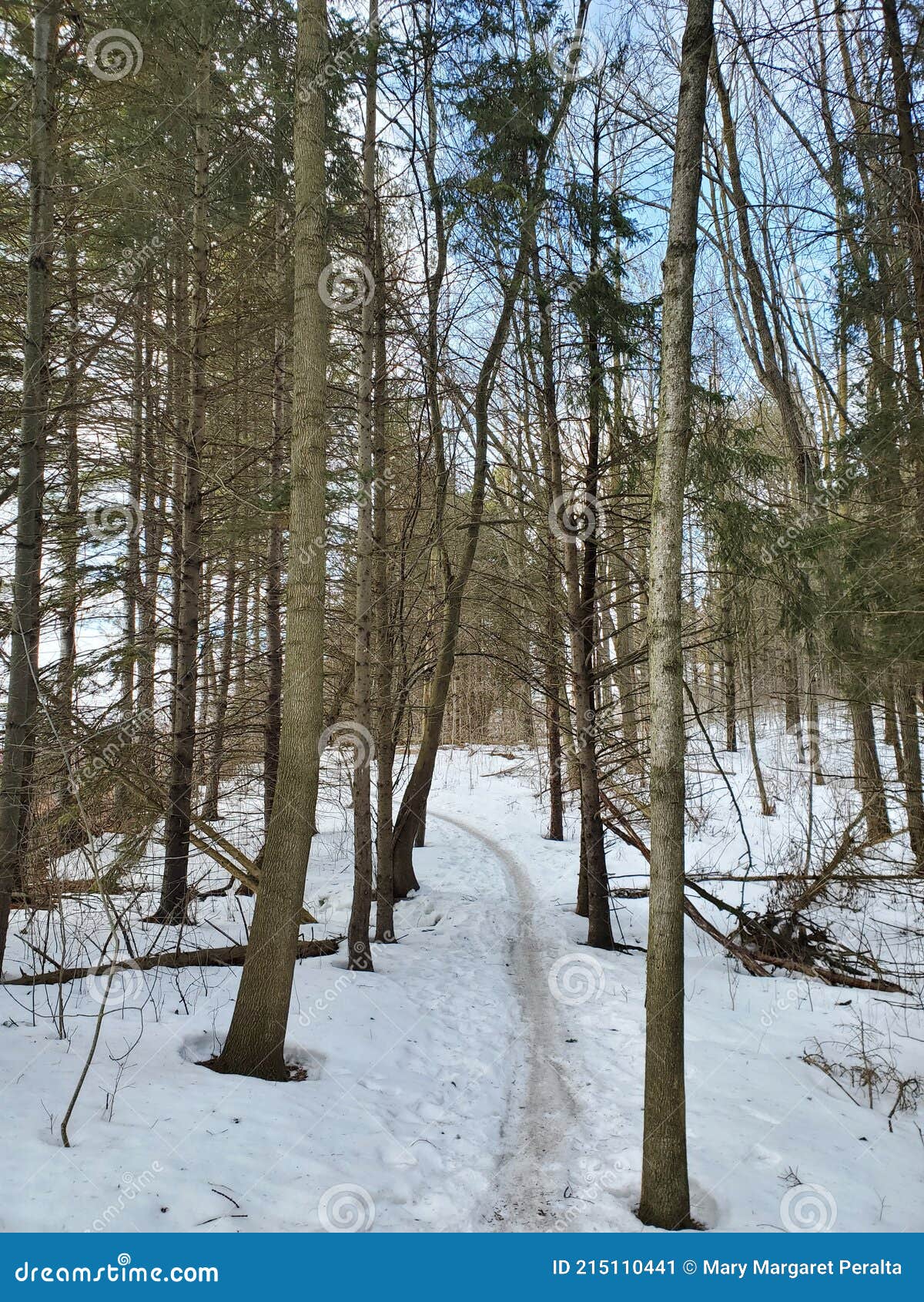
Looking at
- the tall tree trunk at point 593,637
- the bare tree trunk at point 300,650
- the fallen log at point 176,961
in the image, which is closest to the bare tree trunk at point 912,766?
the tall tree trunk at point 593,637

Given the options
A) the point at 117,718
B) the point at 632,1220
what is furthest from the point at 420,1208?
the point at 117,718

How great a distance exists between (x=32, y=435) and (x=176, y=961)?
4.74 meters

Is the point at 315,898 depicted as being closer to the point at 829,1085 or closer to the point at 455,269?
the point at 829,1085


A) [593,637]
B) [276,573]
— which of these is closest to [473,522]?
[593,637]

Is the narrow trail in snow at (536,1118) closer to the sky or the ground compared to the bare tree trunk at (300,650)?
closer to the ground

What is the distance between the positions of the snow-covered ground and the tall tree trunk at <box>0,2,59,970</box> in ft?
3.23

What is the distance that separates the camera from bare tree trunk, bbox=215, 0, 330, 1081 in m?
4.55

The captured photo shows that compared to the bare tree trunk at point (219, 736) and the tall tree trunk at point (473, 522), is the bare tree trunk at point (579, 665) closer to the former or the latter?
the tall tree trunk at point (473, 522)

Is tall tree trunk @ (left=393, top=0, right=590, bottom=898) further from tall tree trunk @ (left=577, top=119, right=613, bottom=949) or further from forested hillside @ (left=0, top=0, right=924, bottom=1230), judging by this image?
tall tree trunk @ (left=577, top=119, right=613, bottom=949)

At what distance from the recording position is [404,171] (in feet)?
26.8

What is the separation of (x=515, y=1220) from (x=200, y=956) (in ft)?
13.1

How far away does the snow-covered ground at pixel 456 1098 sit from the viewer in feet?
10.9

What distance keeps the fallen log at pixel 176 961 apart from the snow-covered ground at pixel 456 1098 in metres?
0.17

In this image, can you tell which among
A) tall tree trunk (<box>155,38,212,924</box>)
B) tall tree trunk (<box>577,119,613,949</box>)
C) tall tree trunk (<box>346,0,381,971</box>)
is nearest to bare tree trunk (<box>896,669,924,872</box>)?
tall tree trunk (<box>577,119,613,949</box>)
